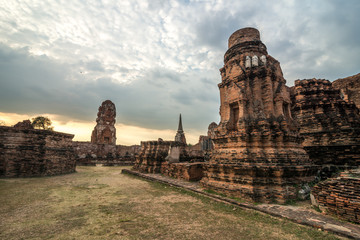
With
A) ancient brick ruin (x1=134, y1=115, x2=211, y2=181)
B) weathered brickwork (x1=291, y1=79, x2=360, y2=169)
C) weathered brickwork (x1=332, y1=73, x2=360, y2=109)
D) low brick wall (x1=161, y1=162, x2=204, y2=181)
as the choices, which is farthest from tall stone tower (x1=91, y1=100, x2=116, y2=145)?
weathered brickwork (x1=332, y1=73, x2=360, y2=109)

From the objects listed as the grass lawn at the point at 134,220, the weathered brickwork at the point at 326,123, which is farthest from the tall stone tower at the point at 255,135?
the weathered brickwork at the point at 326,123

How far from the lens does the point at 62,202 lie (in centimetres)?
437

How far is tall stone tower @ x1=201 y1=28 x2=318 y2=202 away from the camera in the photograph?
4.59m

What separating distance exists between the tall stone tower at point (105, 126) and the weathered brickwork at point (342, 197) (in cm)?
2106

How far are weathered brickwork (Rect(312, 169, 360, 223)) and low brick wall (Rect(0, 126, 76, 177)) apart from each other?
1159 cm

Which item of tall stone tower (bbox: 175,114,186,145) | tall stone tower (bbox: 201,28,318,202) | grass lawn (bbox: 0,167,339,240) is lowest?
grass lawn (bbox: 0,167,339,240)

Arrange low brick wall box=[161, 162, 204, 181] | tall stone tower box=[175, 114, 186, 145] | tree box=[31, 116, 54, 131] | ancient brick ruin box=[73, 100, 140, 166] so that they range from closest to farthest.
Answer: low brick wall box=[161, 162, 204, 181] → ancient brick ruin box=[73, 100, 140, 166] → tree box=[31, 116, 54, 131] → tall stone tower box=[175, 114, 186, 145]

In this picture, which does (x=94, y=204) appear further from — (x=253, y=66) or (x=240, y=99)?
(x=253, y=66)

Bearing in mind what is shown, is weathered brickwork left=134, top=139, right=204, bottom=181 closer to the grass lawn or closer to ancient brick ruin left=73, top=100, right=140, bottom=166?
the grass lawn

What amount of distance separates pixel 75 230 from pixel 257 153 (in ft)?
→ 15.6

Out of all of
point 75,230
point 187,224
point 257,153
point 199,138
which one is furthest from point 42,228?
point 199,138

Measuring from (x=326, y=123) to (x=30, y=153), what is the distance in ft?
46.6

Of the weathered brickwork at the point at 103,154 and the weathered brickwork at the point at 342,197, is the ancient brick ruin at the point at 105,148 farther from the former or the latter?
the weathered brickwork at the point at 342,197

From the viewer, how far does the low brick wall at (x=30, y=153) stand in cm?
814
